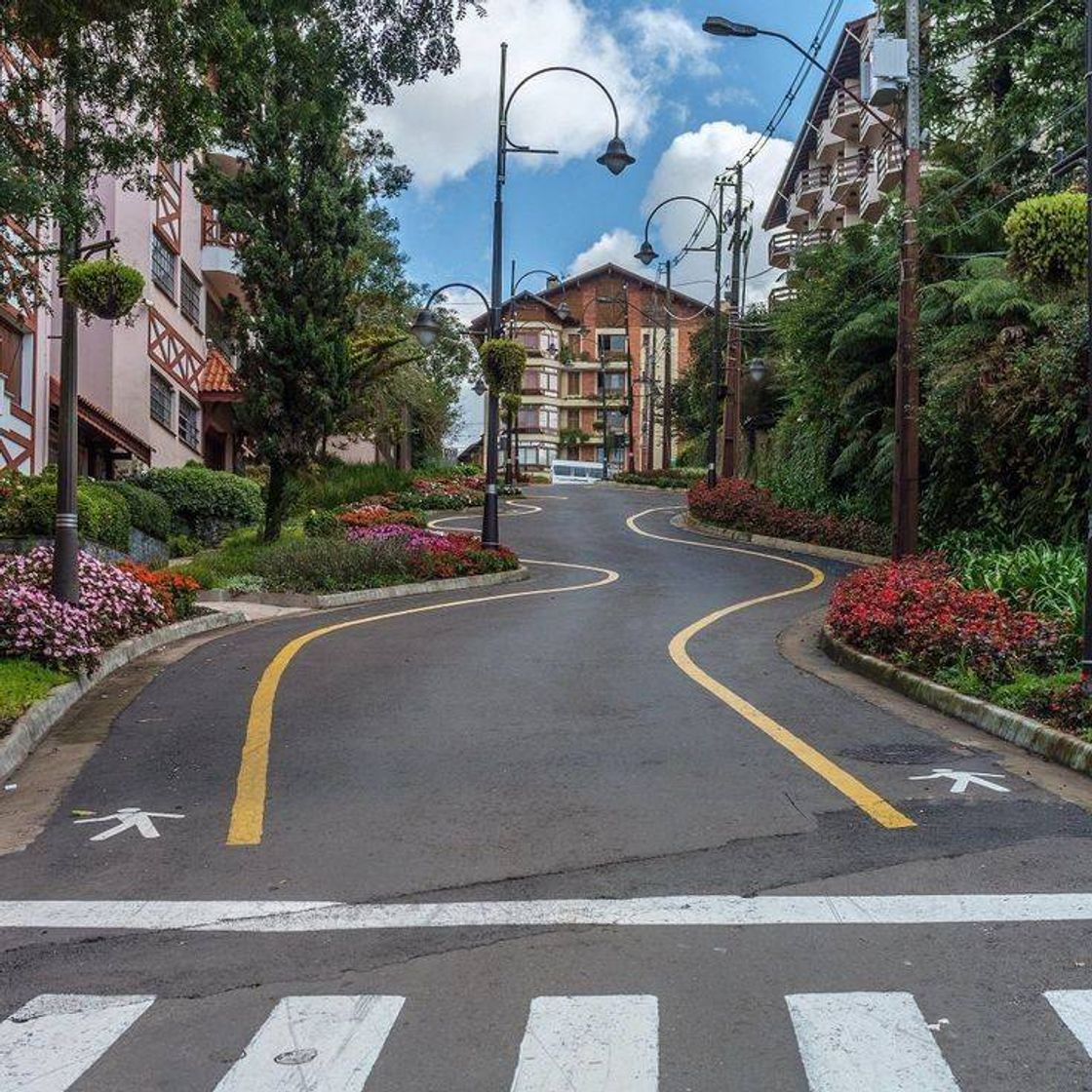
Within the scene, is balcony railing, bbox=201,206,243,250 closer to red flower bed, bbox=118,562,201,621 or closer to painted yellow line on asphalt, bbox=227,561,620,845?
red flower bed, bbox=118,562,201,621

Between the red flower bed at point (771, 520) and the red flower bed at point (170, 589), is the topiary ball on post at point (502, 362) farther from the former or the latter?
the red flower bed at point (771, 520)

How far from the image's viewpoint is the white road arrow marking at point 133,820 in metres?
6.25

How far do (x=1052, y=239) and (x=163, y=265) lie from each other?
24.8 m

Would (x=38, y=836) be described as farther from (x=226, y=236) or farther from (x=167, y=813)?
(x=226, y=236)

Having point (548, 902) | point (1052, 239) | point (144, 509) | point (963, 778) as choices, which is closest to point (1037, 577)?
point (1052, 239)

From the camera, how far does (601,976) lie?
419cm

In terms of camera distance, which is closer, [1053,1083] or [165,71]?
[1053,1083]

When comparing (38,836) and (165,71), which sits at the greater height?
(165,71)

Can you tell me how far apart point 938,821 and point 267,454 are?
19.6m

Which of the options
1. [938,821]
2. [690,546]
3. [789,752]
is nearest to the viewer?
[938,821]

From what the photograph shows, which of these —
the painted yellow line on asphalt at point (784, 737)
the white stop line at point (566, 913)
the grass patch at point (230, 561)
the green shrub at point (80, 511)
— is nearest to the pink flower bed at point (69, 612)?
the green shrub at point (80, 511)

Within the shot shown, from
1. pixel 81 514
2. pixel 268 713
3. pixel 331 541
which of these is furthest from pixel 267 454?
pixel 268 713

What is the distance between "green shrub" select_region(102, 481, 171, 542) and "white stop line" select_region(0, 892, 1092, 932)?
1619 cm

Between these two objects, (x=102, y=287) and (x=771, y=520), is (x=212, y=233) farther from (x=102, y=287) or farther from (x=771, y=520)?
(x=102, y=287)
